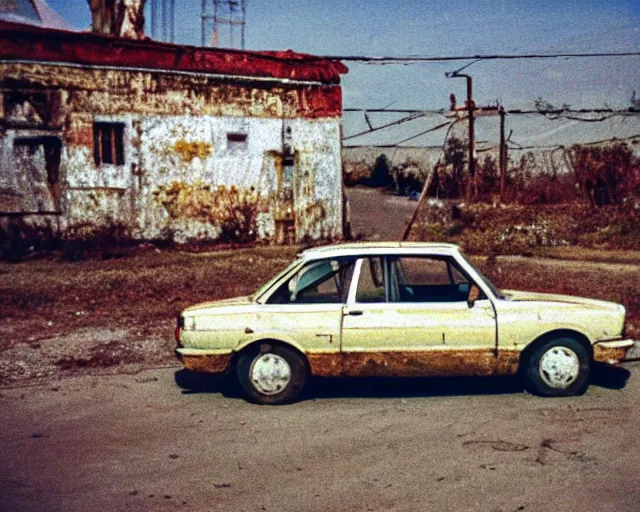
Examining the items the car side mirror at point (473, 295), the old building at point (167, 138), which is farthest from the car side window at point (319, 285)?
the old building at point (167, 138)

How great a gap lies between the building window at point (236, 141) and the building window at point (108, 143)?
233 cm

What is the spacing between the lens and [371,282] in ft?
22.7

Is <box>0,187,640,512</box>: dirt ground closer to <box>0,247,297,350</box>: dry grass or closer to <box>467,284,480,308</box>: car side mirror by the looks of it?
<box>0,247,297,350</box>: dry grass

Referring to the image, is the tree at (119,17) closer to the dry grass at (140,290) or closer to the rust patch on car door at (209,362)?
the dry grass at (140,290)

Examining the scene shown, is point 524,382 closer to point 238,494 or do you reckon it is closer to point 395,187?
point 238,494

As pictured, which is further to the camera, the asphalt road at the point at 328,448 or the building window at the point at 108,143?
the building window at the point at 108,143

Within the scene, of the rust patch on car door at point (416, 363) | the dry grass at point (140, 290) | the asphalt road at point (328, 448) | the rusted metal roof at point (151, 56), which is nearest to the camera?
the asphalt road at point (328, 448)

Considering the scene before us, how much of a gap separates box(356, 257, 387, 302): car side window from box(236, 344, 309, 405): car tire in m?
0.75

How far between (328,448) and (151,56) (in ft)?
42.6

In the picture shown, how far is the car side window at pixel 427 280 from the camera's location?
6.87 metres

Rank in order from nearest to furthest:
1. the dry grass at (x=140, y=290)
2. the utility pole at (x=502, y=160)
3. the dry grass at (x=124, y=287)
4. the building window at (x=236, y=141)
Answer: the dry grass at (x=140, y=290)
the dry grass at (x=124, y=287)
the building window at (x=236, y=141)
the utility pole at (x=502, y=160)

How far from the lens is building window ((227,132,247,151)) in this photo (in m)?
17.7

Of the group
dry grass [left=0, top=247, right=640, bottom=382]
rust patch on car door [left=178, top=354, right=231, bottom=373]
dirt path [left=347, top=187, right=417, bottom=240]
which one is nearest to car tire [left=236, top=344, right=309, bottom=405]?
rust patch on car door [left=178, top=354, right=231, bottom=373]

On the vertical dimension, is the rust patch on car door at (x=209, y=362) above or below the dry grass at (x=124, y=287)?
below
